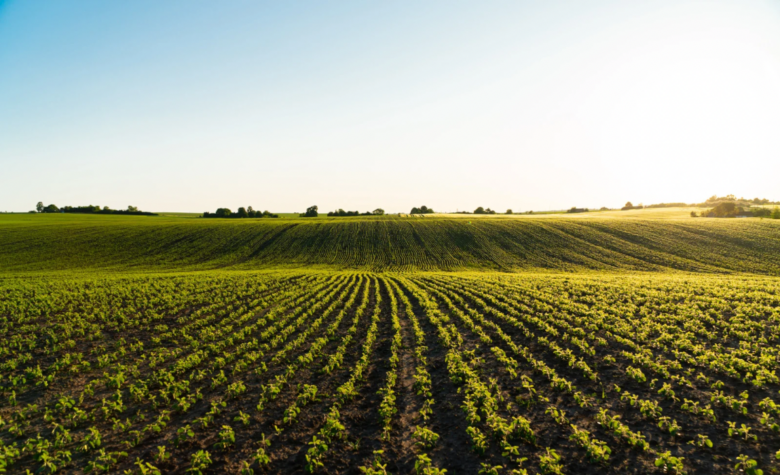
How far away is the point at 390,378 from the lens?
11.9 metres

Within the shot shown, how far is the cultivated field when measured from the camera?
812 cm

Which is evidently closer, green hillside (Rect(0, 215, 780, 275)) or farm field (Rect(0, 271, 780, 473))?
farm field (Rect(0, 271, 780, 473))

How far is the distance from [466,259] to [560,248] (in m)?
17.4

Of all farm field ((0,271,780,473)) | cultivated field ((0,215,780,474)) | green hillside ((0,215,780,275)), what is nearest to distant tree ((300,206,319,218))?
green hillside ((0,215,780,275))

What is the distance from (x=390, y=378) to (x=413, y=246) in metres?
54.7

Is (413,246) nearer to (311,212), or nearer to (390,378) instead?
(390,378)

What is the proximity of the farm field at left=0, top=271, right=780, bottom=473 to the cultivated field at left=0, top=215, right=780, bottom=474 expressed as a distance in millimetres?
69

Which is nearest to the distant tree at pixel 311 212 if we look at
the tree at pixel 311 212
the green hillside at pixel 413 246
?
the tree at pixel 311 212

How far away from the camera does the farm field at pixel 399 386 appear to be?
8.10 metres

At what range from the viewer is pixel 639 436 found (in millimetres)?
8258

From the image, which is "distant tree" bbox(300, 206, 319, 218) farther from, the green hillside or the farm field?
the farm field

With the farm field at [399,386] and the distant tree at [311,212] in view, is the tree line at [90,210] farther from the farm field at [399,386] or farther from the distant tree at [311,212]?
the farm field at [399,386]

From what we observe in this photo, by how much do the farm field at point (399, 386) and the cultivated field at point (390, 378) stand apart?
0.23 feet

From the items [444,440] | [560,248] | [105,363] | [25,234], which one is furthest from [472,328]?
[25,234]
